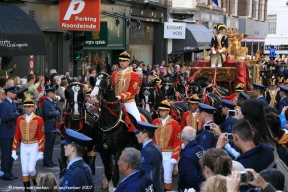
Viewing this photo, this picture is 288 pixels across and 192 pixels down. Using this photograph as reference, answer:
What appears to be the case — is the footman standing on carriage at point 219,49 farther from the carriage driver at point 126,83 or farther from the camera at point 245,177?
the camera at point 245,177

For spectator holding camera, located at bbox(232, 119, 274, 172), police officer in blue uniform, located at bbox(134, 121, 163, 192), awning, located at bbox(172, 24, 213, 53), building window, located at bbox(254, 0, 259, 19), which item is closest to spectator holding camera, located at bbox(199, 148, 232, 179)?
spectator holding camera, located at bbox(232, 119, 274, 172)

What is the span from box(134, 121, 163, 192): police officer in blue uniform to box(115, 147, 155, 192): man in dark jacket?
57.6 inches

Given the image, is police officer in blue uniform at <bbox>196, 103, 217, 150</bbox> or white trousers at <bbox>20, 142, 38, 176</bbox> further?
white trousers at <bbox>20, 142, 38, 176</bbox>

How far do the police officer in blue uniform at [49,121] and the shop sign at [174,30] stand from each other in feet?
73.4

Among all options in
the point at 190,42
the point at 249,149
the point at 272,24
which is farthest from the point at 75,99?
the point at 272,24

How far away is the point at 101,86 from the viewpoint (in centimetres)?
1109

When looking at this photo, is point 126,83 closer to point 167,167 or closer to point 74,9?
point 167,167

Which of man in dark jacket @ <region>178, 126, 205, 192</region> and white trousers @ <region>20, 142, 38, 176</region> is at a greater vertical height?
man in dark jacket @ <region>178, 126, 205, 192</region>

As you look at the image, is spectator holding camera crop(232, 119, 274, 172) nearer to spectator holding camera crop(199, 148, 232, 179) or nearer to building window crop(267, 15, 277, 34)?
spectator holding camera crop(199, 148, 232, 179)

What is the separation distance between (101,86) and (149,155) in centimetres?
306

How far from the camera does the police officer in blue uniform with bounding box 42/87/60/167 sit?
1405cm

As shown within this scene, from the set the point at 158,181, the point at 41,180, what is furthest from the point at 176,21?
the point at 41,180

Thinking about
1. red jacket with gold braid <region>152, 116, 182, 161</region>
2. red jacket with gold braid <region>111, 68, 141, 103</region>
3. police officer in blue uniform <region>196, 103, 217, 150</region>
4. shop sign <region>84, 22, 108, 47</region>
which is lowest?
red jacket with gold braid <region>152, 116, 182, 161</region>

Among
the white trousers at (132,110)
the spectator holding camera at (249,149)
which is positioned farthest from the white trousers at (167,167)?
the spectator holding camera at (249,149)
